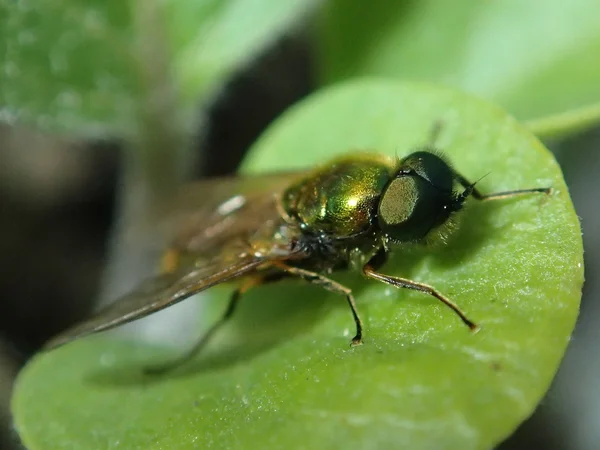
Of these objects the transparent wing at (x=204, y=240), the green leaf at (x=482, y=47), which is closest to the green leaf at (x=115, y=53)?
the green leaf at (x=482, y=47)

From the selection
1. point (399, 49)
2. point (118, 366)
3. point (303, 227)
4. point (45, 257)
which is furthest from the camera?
point (45, 257)

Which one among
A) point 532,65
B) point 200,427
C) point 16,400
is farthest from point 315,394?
point 532,65

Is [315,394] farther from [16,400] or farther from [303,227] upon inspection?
[16,400]

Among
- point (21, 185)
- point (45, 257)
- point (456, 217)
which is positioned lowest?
point (45, 257)

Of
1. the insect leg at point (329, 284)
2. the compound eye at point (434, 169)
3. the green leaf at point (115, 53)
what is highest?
the green leaf at point (115, 53)

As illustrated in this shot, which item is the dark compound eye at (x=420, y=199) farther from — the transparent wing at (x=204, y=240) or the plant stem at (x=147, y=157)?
the plant stem at (x=147, y=157)

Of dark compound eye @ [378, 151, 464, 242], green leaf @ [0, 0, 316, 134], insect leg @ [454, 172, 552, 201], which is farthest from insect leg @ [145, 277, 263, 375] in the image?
green leaf @ [0, 0, 316, 134]

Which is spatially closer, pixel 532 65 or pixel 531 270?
pixel 531 270

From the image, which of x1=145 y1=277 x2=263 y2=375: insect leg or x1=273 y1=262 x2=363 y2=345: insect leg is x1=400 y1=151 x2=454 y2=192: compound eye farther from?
x1=145 y1=277 x2=263 y2=375: insect leg
